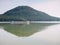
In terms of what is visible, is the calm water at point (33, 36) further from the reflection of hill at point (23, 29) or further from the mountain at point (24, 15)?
the mountain at point (24, 15)

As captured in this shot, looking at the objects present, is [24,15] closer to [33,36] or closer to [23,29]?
[23,29]

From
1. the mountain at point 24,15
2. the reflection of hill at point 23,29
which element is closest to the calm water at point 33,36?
the reflection of hill at point 23,29

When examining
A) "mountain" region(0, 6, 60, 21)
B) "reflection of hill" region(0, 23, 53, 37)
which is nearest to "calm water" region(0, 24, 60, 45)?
"reflection of hill" region(0, 23, 53, 37)

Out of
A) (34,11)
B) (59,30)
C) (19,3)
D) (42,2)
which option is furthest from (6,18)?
(59,30)

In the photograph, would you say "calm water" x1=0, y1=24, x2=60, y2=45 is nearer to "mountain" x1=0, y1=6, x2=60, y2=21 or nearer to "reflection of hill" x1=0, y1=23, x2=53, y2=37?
"reflection of hill" x1=0, y1=23, x2=53, y2=37

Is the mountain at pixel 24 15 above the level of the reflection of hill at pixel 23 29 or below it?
above
